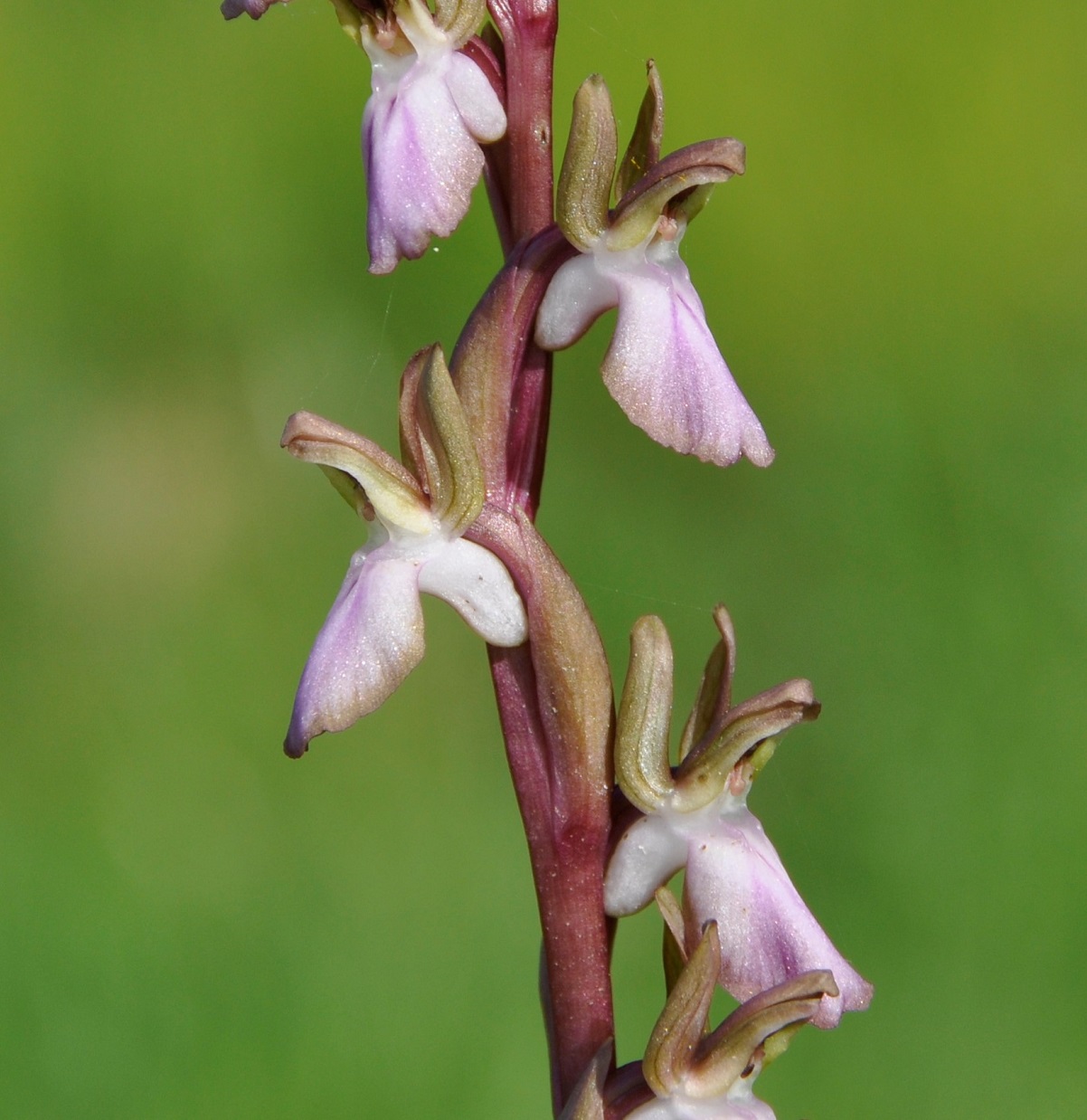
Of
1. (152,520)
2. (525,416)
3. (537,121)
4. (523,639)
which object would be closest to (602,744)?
(523,639)

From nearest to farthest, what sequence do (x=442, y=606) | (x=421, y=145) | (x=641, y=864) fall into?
(x=421, y=145)
(x=641, y=864)
(x=442, y=606)

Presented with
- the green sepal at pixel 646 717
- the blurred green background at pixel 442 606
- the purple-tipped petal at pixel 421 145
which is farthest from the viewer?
the blurred green background at pixel 442 606

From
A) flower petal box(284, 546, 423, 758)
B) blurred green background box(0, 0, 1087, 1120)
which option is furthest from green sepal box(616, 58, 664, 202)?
blurred green background box(0, 0, 1087, 1120)

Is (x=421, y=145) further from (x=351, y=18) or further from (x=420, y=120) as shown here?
(x=351, y=18)

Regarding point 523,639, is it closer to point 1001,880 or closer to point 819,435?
point 1001,880

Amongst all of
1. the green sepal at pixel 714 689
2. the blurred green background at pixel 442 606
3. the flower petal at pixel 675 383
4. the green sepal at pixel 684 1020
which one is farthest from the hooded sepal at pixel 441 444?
the blurred green background at pixel 442 606

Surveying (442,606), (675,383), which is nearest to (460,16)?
(675,383)

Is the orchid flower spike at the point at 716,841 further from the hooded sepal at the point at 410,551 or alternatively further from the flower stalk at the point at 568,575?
the hooded sepal at the point at 410,551
